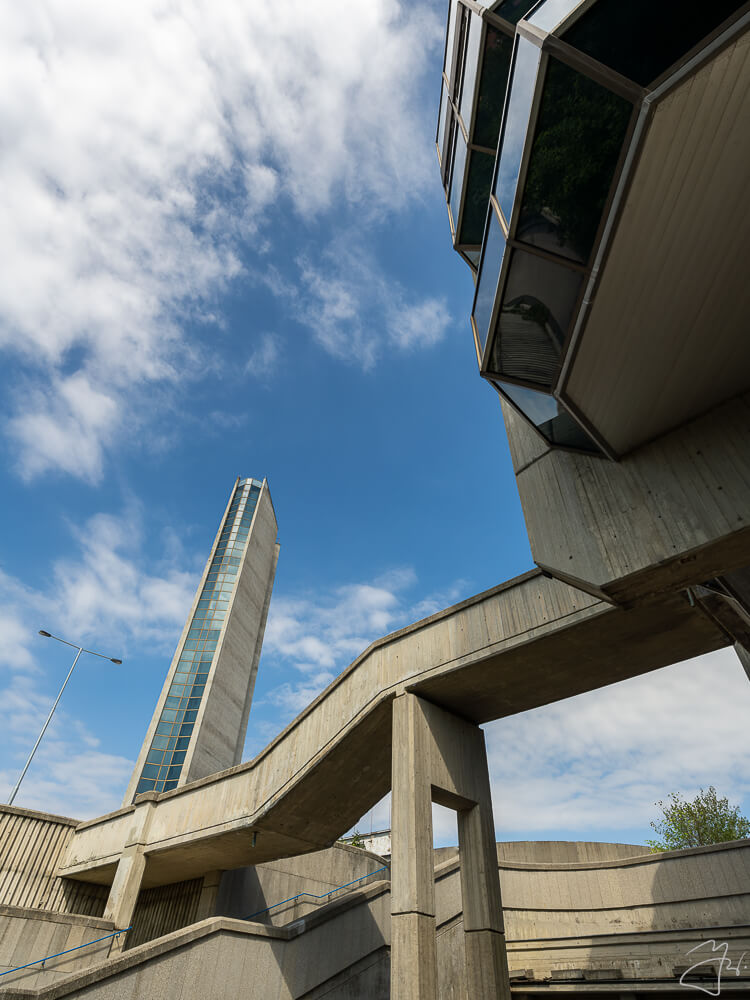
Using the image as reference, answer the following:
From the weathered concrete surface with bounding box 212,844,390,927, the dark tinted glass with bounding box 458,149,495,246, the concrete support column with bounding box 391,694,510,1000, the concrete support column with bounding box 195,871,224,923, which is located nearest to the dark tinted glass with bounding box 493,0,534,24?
the dark tinted glass with bounding box 458,149,495,246

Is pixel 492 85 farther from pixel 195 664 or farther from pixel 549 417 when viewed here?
pixel 195 664

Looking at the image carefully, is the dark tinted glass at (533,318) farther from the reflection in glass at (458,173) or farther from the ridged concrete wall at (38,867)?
the ridged concrete wall at (38,867)

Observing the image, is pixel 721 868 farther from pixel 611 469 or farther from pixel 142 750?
pixel 142 750

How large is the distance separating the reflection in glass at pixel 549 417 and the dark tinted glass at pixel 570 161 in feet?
6.50

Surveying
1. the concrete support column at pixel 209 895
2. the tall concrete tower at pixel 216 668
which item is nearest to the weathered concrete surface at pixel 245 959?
the concrete support column at pixel 209 895

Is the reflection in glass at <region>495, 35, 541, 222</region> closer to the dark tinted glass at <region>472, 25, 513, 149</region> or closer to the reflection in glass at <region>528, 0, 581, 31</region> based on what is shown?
the reflection in glass at <region>528, 0, 581, 31</region>

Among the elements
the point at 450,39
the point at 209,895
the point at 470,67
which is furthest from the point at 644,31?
the point at 209,895

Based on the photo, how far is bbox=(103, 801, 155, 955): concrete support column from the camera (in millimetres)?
16719

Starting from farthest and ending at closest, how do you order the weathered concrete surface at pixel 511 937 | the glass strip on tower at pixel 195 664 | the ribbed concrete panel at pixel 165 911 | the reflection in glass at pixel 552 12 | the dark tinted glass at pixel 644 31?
the glass strip on tower at pixel 195 664 → the ribbed concrete panel at pixel 165 911 → the weathered concrete surface at pixel 511 937 → the reflection in glass at pixel 552 12 → the dark tinted glass at pixel 644 31

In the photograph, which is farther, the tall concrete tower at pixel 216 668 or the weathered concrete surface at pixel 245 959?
the tall concrete tower at pixel 216 668

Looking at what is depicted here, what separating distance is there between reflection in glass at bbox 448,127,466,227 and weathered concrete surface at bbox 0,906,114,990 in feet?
71.1

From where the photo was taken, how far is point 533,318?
5965mm

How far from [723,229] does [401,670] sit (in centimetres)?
932

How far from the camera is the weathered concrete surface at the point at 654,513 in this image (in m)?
5.79
